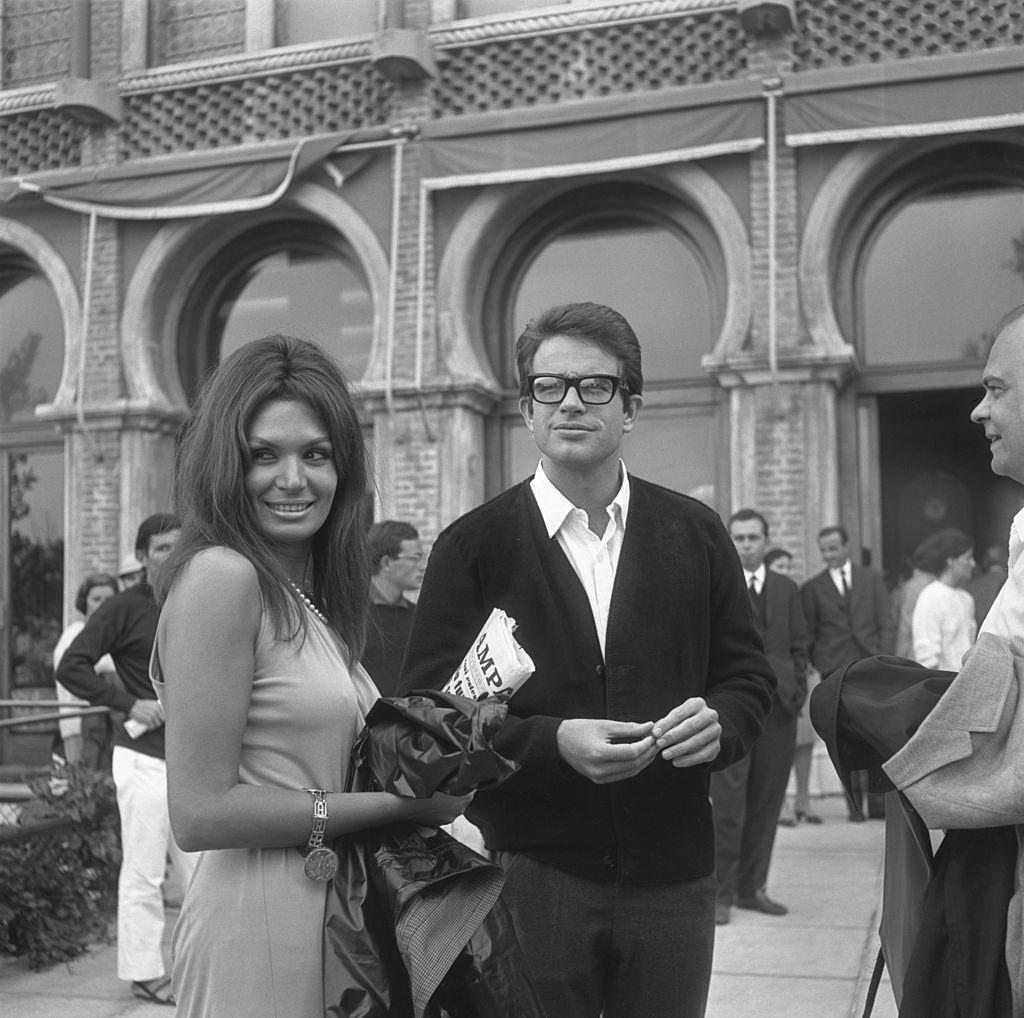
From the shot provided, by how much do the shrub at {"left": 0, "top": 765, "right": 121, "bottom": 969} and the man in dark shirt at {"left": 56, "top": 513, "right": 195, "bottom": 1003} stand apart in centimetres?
72

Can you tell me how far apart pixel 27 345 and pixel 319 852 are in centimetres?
1234

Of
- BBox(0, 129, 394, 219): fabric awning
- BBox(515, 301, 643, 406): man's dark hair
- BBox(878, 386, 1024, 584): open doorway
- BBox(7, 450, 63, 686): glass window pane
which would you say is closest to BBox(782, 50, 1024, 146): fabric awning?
BBox(878, 386, 1024, 584): open doorway

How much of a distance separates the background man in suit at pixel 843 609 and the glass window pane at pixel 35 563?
7.39 metres

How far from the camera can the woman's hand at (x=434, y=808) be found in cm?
208

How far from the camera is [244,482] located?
2184mm

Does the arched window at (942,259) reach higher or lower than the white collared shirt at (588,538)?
higher

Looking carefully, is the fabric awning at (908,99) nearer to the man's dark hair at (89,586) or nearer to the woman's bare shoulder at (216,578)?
the man's dark hair at (89,586)

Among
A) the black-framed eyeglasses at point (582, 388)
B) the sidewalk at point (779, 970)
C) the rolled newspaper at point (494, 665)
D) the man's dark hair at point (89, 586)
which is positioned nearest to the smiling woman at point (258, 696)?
the rolled newspaper at point (494, 665)

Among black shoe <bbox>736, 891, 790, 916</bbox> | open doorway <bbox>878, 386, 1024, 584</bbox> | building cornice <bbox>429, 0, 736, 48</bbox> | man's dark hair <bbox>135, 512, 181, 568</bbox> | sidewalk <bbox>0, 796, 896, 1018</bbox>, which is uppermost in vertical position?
building cornice <bbox>429, 0, 736, 48</bbox>

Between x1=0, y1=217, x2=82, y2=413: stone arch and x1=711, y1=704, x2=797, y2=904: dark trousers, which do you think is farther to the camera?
x1=0, y1=217, x2=82, y2=413: stone arch

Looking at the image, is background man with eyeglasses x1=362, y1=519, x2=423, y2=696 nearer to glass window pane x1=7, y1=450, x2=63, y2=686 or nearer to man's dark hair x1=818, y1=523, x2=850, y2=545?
man's dark hair x1=818, y1=523, x2=850, y2=545

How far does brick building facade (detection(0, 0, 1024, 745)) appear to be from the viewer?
10.2 m

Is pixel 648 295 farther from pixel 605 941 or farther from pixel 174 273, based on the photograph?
pixel 605 941

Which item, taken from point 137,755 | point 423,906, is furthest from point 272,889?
point 137,755
